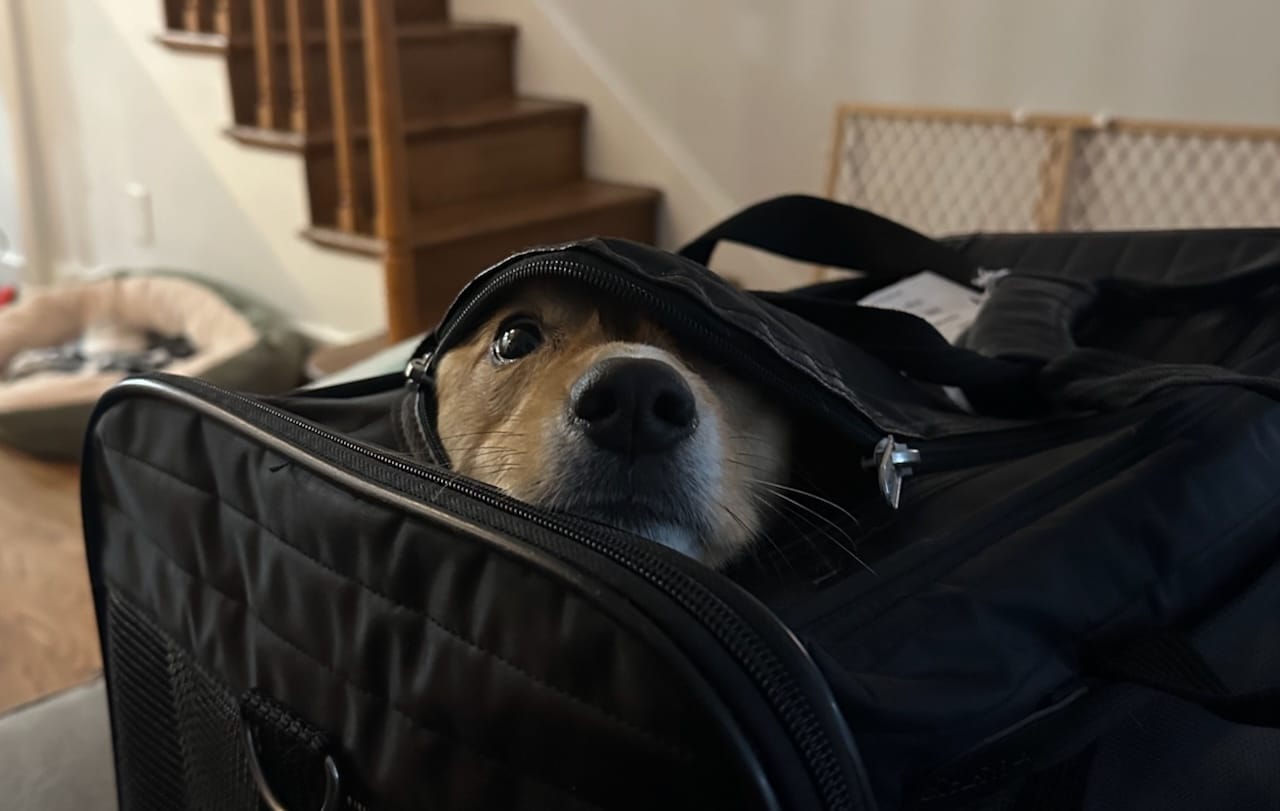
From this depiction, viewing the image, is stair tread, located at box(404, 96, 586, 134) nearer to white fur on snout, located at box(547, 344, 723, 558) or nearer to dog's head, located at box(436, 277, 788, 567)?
dog's head, located at box(436, 277, 788, 567)

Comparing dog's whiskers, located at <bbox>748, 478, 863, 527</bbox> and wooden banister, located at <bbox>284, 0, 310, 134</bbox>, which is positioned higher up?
wooden banister, located at <bbox>284, 0, 310, 134</bbox>

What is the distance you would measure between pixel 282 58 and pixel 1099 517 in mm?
2446

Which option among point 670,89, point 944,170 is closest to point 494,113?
point 670,89

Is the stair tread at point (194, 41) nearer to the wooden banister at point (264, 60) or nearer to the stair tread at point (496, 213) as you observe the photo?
the wooden banister at point (264, 60)

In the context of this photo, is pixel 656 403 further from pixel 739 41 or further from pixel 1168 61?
pixel 739 41

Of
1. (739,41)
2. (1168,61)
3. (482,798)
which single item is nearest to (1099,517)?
(482,798)

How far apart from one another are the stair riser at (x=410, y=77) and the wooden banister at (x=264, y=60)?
18mm

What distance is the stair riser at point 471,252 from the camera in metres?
2.36

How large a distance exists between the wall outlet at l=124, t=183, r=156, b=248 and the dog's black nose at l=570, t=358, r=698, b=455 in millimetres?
2905

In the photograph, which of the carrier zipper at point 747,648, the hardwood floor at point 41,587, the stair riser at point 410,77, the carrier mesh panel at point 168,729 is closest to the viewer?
the carrier zipper at point 747,648

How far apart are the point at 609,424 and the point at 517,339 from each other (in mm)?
138

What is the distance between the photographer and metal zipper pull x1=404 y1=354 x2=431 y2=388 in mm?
730

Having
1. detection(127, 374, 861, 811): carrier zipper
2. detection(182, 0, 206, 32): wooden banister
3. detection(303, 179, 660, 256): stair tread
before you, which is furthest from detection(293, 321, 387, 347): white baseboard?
detection(127, 374, 861, 811): carrier zipper

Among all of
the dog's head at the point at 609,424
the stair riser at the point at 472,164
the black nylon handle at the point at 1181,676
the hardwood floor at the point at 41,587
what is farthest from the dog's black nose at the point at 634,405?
the stair riser at the point at 472,164
